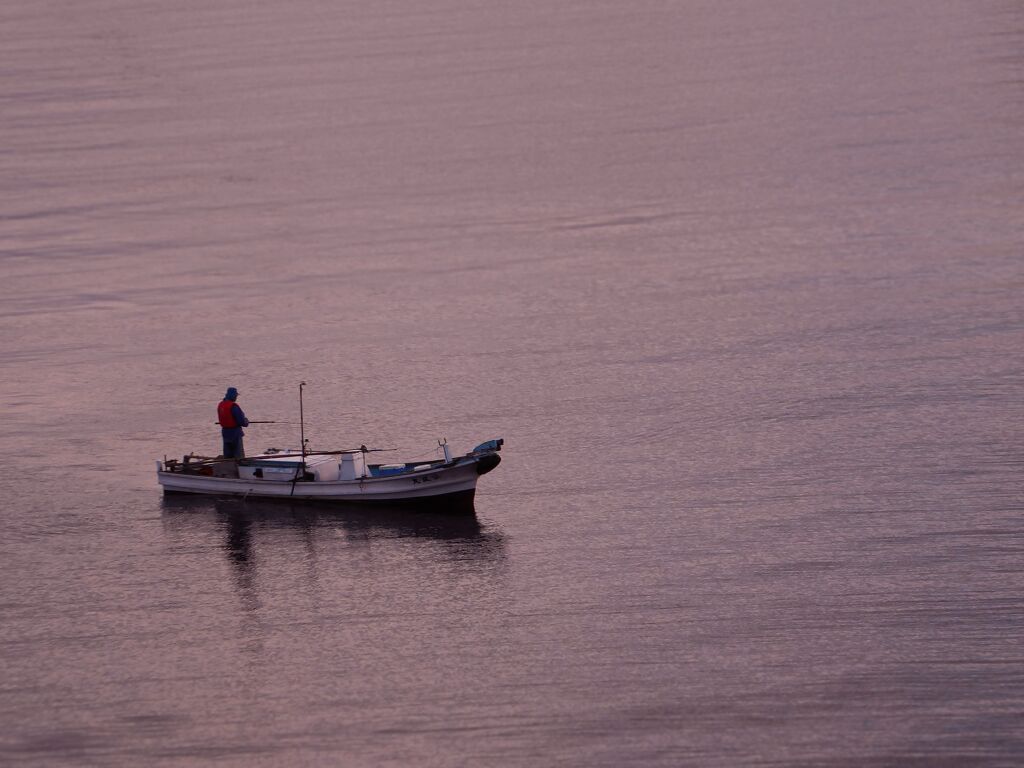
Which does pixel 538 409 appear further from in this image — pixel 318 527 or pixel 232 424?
pixel 232 424

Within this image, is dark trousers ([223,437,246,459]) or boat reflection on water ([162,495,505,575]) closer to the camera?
boat reflection on water ([162,495,505,575])

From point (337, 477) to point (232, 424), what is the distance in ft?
8.48

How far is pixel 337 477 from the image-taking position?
115 feet

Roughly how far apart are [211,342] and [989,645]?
83.5 ft

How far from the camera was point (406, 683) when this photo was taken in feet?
88.5

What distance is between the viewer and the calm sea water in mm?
26250

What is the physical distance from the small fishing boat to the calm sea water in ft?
2.07

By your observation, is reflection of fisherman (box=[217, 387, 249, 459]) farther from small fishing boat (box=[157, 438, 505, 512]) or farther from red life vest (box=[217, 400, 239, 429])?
small fishing boat (box=[157, 438, 505, 512])

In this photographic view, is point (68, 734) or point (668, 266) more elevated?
point (668, 266)

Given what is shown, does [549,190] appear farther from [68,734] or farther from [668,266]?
[68,734]

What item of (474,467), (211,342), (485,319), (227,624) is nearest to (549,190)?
(485,319)

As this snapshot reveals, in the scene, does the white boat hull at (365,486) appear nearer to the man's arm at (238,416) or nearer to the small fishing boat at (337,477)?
the small fishing boat at (337,477)

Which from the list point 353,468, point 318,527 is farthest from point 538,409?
point 318,527

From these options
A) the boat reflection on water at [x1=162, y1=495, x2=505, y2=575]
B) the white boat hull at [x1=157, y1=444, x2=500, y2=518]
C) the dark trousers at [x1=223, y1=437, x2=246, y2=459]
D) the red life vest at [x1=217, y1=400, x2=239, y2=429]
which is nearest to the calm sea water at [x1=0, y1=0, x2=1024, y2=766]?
the boat reflection on water at [x1=162, y1=495, x2=505, y2=575]
